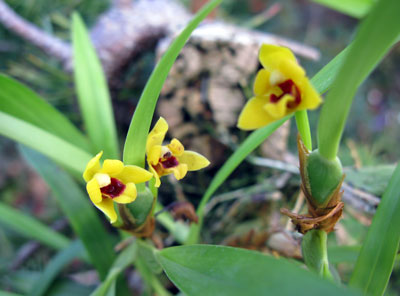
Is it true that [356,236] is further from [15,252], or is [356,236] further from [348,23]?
[348,23]

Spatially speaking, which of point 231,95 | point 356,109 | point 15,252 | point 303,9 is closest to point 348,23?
point 303,9

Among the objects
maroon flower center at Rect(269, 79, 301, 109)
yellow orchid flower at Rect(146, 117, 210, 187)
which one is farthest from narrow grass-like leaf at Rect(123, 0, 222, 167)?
maroon flower center at Rect(269, 79, 301, 109)

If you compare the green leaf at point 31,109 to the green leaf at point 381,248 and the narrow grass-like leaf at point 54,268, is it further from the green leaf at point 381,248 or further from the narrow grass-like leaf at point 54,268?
the green leaf at point 381,248

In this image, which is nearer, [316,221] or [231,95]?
[316,221]

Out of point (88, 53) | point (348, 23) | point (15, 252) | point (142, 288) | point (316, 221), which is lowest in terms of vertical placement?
point (15, 252)

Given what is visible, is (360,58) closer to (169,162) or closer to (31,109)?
(169,162)

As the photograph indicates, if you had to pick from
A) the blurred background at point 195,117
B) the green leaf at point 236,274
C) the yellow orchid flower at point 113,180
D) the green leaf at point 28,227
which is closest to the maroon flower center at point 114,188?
the yellow orchid flower at point 113,180

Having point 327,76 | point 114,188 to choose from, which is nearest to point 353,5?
point 327,76
